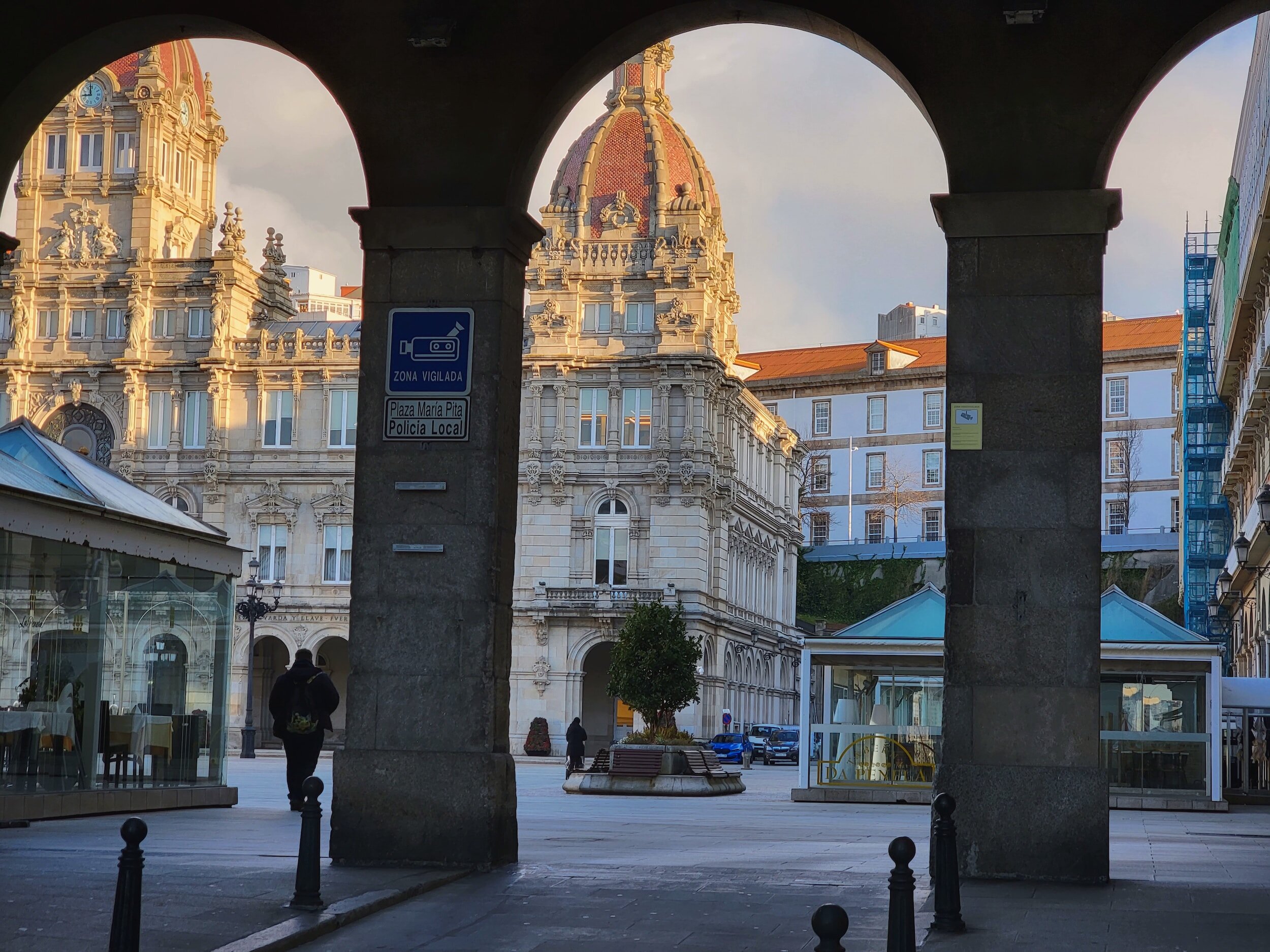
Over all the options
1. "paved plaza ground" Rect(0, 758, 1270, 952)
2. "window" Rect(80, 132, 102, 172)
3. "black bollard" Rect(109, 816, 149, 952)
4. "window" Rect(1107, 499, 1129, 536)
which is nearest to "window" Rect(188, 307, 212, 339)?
"window" Rect(80, 132, 102, 172)

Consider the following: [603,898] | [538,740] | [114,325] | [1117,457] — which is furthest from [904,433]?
[603,898]

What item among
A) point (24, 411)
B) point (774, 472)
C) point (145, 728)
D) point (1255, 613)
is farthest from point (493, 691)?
point (774, 472)

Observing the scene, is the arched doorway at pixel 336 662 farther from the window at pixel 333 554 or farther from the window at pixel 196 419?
the window at pixel 196 419

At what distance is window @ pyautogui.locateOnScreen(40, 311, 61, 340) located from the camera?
71.1 meters

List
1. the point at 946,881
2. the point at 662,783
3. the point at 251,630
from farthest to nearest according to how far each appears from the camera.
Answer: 1. the point at 251,630
2. the point at 662,783
3. the point at 946,881

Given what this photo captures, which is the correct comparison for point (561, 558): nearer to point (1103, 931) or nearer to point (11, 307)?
point (11, 307)

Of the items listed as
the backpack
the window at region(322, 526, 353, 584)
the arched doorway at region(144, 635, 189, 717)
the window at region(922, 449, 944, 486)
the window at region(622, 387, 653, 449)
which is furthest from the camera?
the window at region(922, 449, 944, 486)

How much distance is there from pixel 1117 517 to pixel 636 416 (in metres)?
41.4

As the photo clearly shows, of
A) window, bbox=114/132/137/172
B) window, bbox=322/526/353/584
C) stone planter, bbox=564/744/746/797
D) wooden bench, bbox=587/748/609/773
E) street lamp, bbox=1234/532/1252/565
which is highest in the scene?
window, bbox=114/132/137/172

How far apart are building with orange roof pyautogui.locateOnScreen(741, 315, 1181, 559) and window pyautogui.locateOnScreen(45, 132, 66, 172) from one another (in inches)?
1849

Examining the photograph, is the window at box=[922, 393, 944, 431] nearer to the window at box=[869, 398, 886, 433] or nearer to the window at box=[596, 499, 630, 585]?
the window at box=[869, 398, 886, 433]

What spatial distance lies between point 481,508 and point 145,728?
333 inches

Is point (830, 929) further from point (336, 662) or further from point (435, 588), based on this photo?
point (336, 662)

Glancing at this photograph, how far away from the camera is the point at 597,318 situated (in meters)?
69.9
